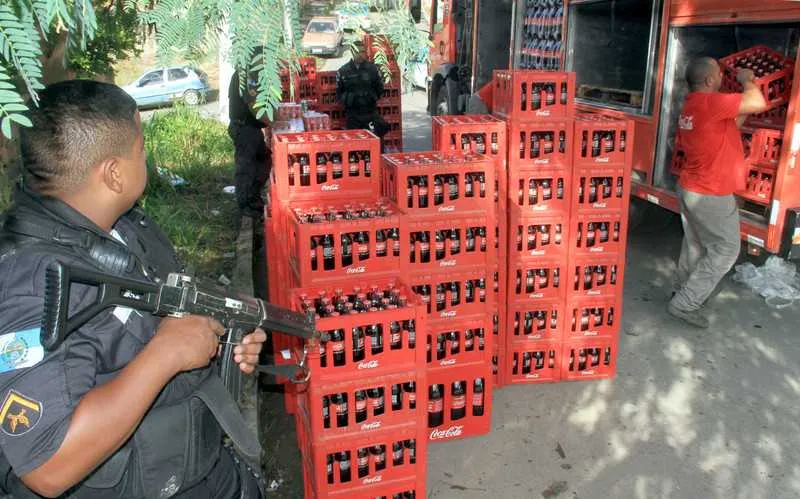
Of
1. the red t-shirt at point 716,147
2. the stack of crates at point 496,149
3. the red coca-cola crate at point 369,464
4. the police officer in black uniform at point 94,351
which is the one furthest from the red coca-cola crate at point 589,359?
the police officer in black uniform at point 94,351

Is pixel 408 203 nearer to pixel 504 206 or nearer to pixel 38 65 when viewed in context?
pixel 504 206

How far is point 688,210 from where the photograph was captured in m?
5.30

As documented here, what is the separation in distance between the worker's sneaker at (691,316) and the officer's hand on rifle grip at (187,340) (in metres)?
4.61

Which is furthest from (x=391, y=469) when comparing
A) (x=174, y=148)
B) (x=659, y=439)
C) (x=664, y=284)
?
(x=174, y=148)

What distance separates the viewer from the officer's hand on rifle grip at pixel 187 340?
62.6 inches

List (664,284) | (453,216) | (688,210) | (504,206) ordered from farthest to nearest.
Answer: (664,284)
(688,210)
(504,206)
(453,216)

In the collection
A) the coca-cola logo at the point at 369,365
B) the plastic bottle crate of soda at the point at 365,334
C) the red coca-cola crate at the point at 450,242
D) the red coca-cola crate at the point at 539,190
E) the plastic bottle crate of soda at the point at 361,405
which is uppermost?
the red coca-cola crate at the point at 539,190

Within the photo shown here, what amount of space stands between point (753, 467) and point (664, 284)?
2.84 m

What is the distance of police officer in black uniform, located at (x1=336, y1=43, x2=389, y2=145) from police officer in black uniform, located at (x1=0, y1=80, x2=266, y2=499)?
6.68m

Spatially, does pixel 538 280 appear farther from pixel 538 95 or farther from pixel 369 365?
pixel 369 365

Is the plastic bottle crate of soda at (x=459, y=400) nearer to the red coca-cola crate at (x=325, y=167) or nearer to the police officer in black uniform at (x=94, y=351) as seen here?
the red coca-cola crate at (x=325, y=167)

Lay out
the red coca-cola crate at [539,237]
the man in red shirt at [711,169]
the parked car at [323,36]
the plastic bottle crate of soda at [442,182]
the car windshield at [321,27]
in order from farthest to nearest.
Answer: the man in red shirt at [711,169] → the red coca-cola crate at [539,237] → the plastic bottle crate of soda at [442,182] → the car windshield at [321,27] → the parked car at [323,36]

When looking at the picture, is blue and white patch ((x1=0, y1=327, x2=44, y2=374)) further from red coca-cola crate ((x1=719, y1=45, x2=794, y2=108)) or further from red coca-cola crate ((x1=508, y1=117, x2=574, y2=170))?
red coca-cola crate ((x1=719, y1=45, x2=794, y2=108))

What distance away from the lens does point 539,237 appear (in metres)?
4.52
